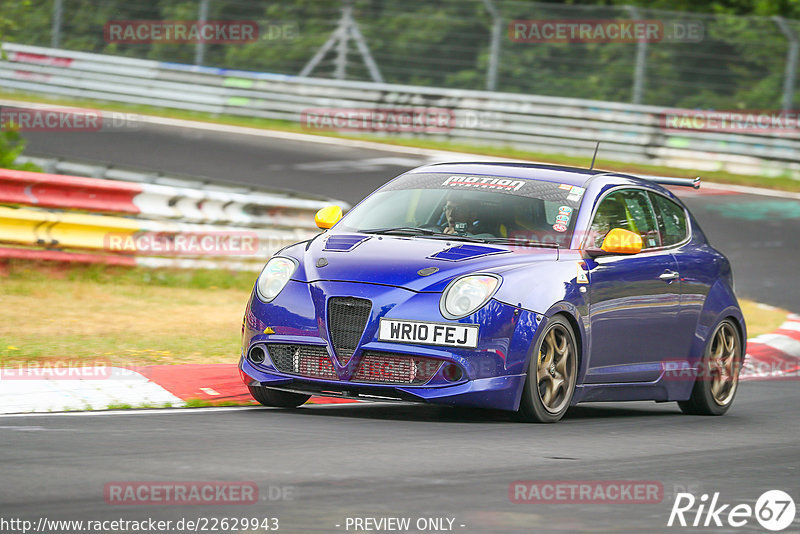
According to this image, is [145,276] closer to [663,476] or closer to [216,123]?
[663,476]

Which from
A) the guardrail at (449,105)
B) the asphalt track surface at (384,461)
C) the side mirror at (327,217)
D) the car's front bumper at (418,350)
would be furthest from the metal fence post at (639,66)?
the car's front bumper at (418,350)

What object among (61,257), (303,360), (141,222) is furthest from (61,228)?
(303,360)

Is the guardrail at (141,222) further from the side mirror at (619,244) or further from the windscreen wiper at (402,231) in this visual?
the side mirror at (619,244)

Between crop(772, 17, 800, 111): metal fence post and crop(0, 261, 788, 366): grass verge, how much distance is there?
1006 centimetres

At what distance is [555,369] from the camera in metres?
8.20

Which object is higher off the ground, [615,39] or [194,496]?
[615,39]

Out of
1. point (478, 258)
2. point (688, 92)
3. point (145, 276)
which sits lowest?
point (145, 276)

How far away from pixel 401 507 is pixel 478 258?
8.98 ft

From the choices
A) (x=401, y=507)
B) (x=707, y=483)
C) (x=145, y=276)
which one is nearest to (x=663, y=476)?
(x=707, y=483)

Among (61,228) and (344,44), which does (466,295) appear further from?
(344,44)

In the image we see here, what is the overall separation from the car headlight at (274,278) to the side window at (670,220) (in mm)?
2737

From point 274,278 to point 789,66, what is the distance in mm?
17736

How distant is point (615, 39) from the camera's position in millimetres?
24766

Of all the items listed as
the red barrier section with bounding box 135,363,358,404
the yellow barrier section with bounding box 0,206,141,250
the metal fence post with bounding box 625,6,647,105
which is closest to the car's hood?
the red barrier section with bounding box 135,363,358,404
